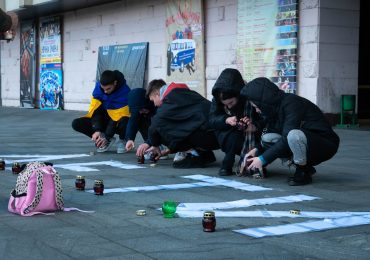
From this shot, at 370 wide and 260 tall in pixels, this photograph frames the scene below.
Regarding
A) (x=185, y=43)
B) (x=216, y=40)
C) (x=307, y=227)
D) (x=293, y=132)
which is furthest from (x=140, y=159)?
(x=185, y=43)

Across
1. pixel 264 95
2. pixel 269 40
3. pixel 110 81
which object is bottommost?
pixel 264 95

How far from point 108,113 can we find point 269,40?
6239 millimetres

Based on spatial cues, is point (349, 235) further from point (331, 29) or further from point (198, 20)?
point (198, 20)

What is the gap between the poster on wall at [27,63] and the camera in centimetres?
2814

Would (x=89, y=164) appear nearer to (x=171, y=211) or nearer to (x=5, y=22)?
(x=5, y=22)

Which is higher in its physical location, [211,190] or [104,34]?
[104,34]

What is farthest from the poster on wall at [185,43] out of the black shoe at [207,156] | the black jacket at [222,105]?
the black jacket at [222,105]

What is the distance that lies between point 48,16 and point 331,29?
16.2 metres

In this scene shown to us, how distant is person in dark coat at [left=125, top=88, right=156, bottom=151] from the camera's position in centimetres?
898

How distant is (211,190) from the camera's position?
248 inches

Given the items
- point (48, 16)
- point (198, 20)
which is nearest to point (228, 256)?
point (198, 20)

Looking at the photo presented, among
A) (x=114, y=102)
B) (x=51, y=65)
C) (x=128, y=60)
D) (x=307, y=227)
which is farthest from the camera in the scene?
(x=51, y=65)

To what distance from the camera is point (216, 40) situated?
17.4m

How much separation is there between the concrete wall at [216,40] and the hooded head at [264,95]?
764 centimetres
